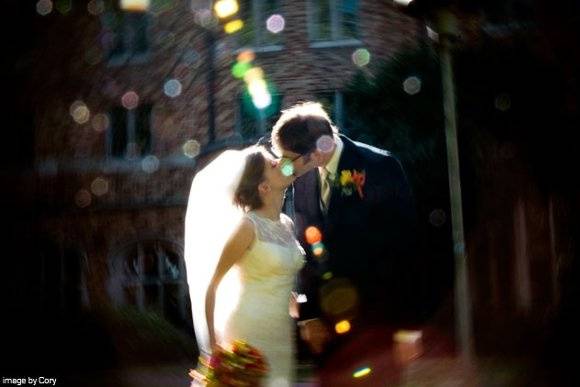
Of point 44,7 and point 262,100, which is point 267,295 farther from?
point 44,7

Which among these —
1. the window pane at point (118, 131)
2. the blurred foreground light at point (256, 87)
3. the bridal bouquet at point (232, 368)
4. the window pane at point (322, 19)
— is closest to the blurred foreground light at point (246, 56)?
the blurred foreground light at point (256, 87)

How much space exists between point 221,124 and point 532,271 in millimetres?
3241

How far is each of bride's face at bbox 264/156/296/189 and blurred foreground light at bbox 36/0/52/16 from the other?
503 centimetres

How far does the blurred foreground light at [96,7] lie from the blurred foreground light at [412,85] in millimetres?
3123

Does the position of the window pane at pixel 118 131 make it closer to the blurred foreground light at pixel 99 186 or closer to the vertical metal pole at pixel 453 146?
the blurred foreground light at pixel 99 186

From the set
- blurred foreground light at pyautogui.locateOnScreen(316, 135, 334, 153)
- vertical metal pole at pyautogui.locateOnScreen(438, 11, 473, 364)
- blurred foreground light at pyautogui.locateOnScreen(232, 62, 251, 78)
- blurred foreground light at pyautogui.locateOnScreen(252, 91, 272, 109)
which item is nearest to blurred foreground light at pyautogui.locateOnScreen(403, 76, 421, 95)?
blurred foreground light at pyautogui.locateOnScreen(252, 91, 272, 109)

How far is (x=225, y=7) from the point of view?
677cm

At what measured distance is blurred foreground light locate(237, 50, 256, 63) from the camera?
6.66 m

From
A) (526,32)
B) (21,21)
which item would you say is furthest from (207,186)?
(21,21)

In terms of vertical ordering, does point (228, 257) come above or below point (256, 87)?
below

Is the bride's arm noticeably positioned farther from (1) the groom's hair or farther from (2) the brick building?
(2) the brick building

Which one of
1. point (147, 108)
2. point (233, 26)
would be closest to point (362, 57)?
point (233, 26)

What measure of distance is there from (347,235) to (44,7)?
204 inches

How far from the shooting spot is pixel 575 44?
4254 mm
